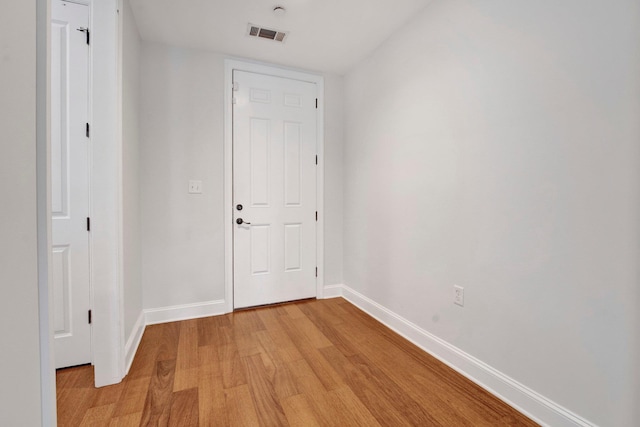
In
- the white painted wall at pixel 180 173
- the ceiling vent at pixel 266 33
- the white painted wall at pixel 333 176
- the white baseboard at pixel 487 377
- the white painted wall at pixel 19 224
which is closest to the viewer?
the white painted wall at pixel 19 224

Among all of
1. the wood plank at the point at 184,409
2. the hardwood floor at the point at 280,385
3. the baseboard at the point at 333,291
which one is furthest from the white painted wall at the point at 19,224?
the baseboard at the point at 333,291

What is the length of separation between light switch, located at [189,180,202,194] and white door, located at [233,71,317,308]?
1.06 ft

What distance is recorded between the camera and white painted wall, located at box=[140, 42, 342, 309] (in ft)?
8.72

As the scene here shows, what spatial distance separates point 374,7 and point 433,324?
2335 mm

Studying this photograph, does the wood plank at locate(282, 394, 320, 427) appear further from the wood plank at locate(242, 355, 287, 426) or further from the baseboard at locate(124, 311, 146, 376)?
the baseboard at locate(124, 311, 146, 376)

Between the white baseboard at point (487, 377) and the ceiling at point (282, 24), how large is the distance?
7.82 ft

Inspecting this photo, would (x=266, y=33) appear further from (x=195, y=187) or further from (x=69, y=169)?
(x=69, y=169)

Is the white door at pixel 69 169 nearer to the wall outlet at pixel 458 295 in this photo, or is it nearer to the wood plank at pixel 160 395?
the wood plank at pixel 160 395

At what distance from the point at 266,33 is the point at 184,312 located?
2.57 m

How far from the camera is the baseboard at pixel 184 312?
2680 millimetres

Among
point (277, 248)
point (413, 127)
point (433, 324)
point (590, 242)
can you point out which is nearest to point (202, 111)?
point (277, 248)

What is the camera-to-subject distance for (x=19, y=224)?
754 millimetres

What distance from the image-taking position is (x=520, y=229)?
5.28ft

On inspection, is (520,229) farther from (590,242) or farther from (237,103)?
(237,103)
